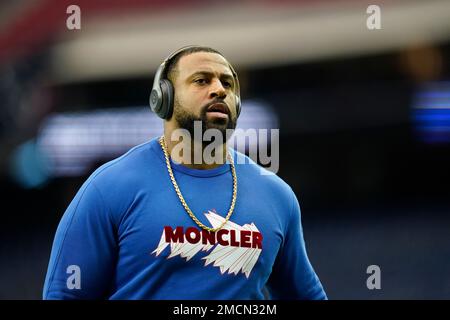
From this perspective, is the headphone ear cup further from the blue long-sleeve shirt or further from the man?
the blue long-sleeve shirt

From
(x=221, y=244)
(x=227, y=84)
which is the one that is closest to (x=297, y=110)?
(x=227, y=84)

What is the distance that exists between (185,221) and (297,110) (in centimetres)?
358

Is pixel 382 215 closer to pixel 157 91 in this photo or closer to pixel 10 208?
pixel 10 208

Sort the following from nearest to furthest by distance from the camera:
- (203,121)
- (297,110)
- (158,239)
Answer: (158,239), (203,121), (297,110)

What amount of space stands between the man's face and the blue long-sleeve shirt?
0.15 meters

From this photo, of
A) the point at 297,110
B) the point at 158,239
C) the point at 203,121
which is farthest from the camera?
the point at 297,110

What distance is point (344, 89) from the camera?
18.2 feet

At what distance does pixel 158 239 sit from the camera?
2031 mm

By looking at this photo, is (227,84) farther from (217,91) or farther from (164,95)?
(164,95)

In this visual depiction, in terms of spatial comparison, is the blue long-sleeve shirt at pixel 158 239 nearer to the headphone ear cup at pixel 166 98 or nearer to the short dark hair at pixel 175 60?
the headphone ear cup at pixel 166 98

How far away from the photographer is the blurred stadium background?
5.10 m

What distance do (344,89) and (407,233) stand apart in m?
1.21

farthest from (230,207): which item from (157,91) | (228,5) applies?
(228,5)

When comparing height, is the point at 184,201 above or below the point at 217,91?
below
